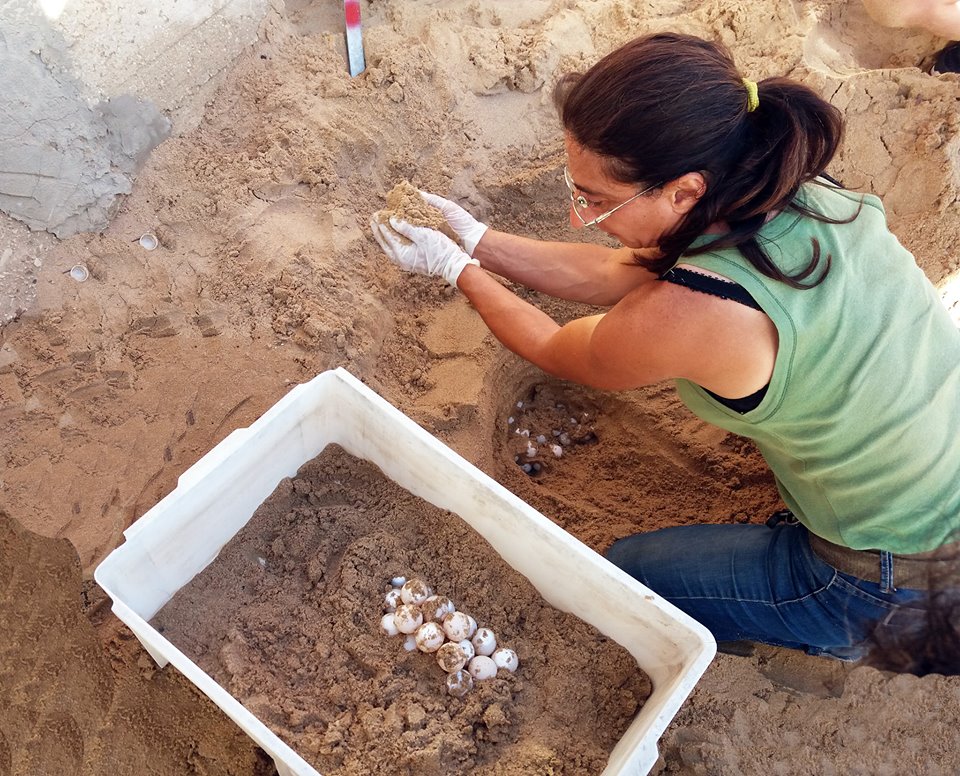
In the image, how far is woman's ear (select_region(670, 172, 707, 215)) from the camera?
1254 mm

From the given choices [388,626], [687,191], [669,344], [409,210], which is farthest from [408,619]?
[409,210]

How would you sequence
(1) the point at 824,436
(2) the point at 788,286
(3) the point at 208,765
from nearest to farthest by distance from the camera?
Result: 1. (2) the point at 788,286
2. (1) the point at 824,436
3. (3) the point at 208,765

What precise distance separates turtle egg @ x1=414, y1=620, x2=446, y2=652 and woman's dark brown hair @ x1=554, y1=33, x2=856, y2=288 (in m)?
0.87

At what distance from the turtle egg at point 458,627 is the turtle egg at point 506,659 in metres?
0.07

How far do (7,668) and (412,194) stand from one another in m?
1.50

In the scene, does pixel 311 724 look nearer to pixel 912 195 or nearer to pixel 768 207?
pixel 768 207

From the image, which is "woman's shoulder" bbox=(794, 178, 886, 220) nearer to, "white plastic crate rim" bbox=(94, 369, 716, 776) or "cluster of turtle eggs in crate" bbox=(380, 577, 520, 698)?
"white plastic crate rim" bbox=(94, 369, 716, 776)

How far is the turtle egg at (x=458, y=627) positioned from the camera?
142 centimetres

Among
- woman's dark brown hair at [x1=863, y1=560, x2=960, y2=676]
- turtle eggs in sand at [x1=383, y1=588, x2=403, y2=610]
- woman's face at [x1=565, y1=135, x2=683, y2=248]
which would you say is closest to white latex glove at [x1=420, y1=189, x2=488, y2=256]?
woman's face at [x1=565, y1=135, x2=683, y2=248]

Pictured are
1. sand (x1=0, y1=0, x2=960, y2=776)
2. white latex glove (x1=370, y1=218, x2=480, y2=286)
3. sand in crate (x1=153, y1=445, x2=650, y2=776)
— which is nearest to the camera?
sand in crate (x1=153, y1=445, x2=650, y2=776)

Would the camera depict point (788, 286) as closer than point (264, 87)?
Yes

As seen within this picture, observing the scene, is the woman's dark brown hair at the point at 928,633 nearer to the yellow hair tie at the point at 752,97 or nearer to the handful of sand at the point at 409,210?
the yellow hair tie at the point at 752,97

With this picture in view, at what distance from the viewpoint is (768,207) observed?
1277 mm

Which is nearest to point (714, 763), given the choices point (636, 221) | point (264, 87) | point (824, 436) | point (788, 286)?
point (824, 436)
